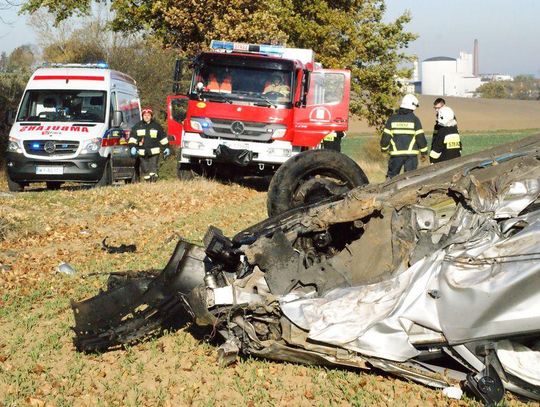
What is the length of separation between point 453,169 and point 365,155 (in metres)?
26.5

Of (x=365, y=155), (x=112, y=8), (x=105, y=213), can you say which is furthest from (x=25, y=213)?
(x=365, y=155)

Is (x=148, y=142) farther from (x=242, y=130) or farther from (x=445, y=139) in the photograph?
(x=445, y=139)

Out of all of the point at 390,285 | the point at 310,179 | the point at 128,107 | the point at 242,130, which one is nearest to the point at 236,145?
the point at 242,130

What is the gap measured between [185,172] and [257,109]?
2247mm

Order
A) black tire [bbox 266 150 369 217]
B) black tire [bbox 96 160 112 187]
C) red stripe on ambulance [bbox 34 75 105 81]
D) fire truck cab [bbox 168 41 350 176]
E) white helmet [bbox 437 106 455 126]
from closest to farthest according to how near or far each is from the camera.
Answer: black tire [bbox 266 150 369 217], white helmet [bbox 437 106 455 126], fire truck cab [bbox 168 41 350 176], black tire [bbox 96 160 112 187], red stripe on ambulance [bbox 34 75 105 81]

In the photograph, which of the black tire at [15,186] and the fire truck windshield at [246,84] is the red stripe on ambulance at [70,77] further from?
the fire truck windshield at [246,84]

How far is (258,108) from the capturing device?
48.8ft

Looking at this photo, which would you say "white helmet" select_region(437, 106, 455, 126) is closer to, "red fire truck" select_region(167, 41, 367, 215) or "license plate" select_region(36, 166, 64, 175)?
"red fire truck" select_region(167, 41, 367, 215)

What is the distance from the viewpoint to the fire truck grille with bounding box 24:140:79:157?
51.1 ft

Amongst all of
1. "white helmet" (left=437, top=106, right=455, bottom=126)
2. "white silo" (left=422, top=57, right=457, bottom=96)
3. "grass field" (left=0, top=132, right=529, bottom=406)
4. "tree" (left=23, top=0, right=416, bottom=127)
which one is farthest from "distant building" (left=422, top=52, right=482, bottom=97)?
"grass field" (left=0, top=132, right=529, bottom=406)

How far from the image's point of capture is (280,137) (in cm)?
1504

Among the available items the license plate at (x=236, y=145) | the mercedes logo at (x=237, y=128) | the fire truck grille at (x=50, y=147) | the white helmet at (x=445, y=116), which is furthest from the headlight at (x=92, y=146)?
the white helmet at (x=445, y=116)

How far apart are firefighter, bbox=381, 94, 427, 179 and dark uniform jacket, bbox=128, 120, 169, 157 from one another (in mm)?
5267

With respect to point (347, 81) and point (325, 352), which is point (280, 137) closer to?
point (347, 81)
